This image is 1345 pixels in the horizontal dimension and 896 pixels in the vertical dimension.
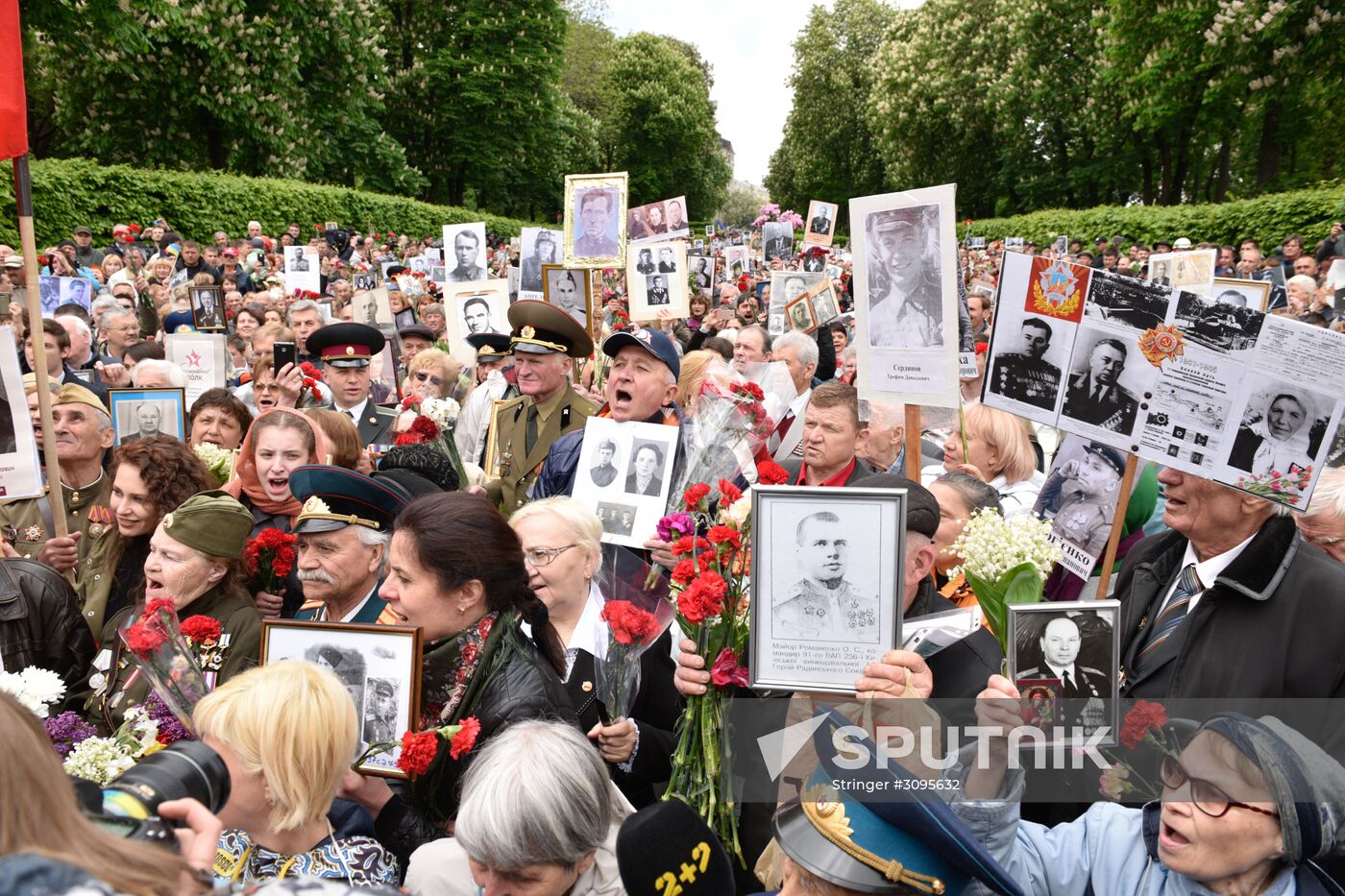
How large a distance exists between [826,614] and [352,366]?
5.12 meters

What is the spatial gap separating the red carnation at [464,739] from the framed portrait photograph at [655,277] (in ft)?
27.4

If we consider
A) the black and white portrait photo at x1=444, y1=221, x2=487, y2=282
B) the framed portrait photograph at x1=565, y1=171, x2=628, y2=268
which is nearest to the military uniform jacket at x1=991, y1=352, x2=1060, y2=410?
the framed portrait photograph at x1=565, y1=171, x2=628, y2=268

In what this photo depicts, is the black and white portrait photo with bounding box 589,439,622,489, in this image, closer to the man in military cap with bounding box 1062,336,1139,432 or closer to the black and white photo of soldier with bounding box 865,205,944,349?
the black and white photo of soldier with bounding box 865,205,944,349

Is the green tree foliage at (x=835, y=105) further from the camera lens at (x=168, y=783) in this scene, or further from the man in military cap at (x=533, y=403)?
the camera lens at (x=168, y=783)

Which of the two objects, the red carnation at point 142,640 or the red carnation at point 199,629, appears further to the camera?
the red carnation at point 199,629

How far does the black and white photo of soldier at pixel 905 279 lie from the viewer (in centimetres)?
417

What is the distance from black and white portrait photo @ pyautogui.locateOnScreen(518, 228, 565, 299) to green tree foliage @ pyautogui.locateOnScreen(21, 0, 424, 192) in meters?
17.7

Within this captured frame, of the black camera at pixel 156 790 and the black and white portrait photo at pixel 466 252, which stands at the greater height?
the black and white portrait photo at pixel 466 252

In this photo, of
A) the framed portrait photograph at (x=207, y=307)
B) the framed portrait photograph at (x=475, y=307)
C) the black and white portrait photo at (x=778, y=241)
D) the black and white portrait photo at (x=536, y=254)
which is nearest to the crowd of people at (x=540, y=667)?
the framed portrait photograph at (x=475, y=307)

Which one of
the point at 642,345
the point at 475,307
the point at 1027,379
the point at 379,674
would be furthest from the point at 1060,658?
the point at 475,307

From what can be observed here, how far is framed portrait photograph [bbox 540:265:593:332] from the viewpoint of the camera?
990cm

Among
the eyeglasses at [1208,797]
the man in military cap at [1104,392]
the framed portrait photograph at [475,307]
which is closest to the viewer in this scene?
the eyeglasses at [1208,797]

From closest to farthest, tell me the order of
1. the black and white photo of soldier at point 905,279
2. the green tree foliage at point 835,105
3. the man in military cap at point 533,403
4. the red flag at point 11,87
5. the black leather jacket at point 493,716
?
the black leather jacket at point 493,716, the black and white photo of soldier at point 905,279, the red flag at point 11,87, the man in military cap at point 533,403, the green tree foliage at point 835,105

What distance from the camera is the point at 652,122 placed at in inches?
2891
